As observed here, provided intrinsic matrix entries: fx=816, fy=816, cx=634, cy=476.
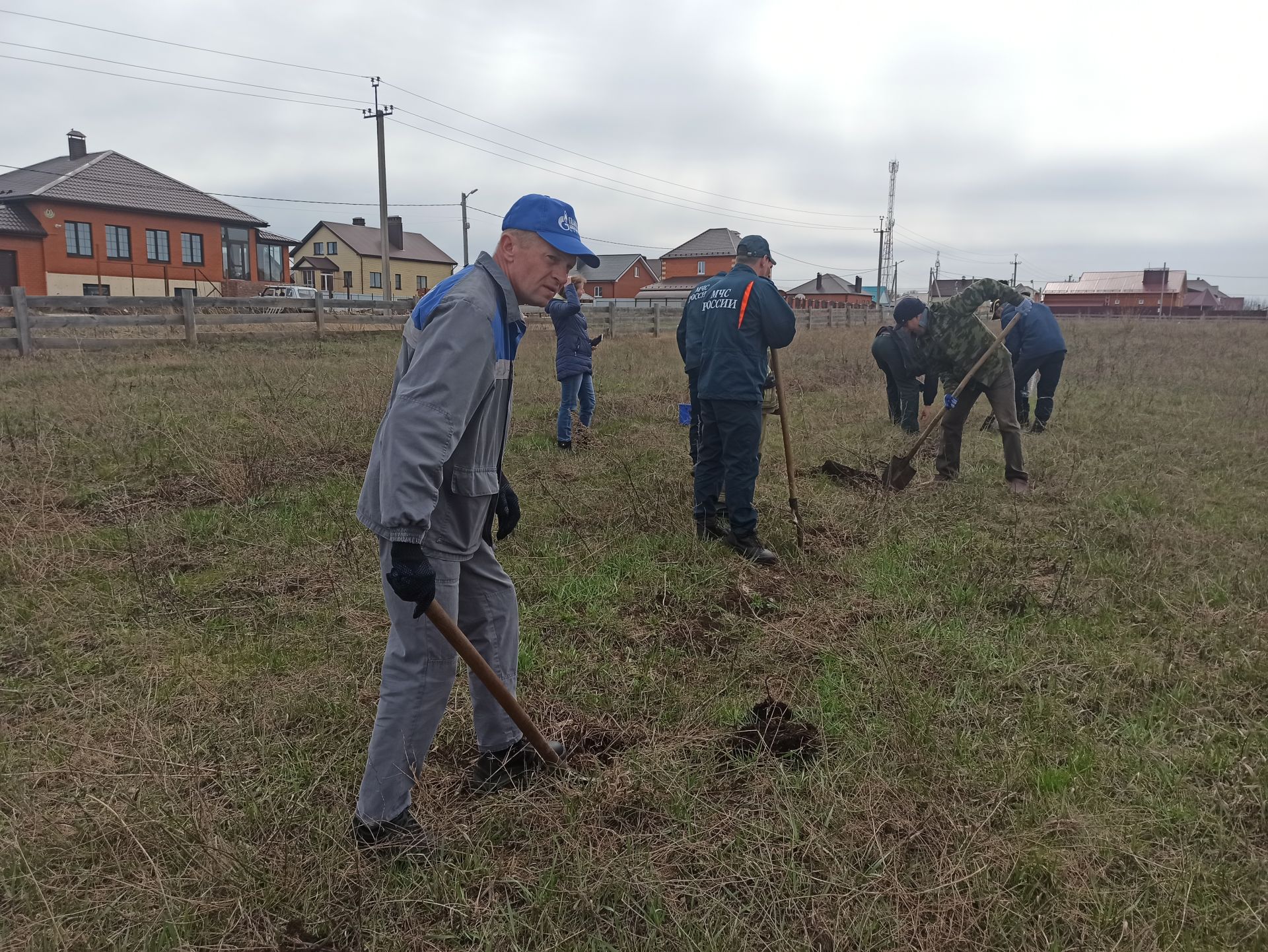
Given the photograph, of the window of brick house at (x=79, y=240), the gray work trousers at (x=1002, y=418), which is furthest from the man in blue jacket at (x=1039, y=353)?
the window of brick house at (x=79, y=240)

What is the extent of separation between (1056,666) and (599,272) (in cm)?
7298

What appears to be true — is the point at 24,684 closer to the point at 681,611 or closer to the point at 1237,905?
the point at 681,611

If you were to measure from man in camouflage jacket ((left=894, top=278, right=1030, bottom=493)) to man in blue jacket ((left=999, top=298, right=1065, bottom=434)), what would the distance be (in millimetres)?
2187

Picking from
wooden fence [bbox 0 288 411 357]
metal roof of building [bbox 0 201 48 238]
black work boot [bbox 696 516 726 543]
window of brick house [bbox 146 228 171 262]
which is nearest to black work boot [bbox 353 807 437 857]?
black work boot [bbox 696 516 726 543]

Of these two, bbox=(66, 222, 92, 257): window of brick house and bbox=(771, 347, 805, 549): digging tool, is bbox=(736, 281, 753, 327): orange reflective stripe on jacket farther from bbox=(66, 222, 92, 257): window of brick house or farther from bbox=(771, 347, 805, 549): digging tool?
bbox=(66, 222, 92, 257): window of brick house

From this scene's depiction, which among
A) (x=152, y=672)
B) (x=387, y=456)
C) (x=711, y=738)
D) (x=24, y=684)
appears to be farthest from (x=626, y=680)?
(x=24, y=684)

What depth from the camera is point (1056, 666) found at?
11.5 feet

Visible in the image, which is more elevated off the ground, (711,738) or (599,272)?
(599,272)

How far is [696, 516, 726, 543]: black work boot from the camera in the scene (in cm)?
526

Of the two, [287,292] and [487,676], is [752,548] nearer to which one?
[487,676]

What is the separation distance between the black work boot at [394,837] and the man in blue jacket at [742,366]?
2.98 m

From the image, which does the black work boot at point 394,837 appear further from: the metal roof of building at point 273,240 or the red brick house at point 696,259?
the red brick house at point 696,259

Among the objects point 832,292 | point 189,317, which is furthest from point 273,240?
point 832,292

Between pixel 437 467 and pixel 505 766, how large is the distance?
3.80 feet
